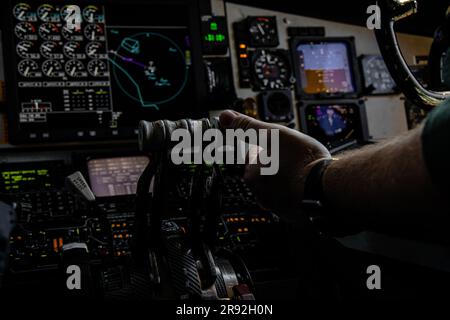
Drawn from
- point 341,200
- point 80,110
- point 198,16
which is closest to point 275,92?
point 198,16

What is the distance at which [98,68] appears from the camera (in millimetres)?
2389

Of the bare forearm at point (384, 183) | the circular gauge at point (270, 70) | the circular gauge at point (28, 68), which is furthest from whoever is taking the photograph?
the circular gauge at point (270, 70)

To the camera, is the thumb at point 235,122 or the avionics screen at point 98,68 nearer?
the thumb at point 235,122

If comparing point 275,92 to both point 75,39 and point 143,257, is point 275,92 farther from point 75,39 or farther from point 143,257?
point 143,257

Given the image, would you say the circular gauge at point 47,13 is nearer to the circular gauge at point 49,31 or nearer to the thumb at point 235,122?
the circular gauge at point 49,31

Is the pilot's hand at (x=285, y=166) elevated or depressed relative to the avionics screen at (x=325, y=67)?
depressed

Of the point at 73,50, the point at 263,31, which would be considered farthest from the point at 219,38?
the point at 73,50

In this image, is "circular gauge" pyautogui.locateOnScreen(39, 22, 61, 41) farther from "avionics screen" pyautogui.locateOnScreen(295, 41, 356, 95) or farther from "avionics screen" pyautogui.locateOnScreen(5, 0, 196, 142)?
"avionics screen" pyautogui.locateOnScreen(295, 41, 356, 95)

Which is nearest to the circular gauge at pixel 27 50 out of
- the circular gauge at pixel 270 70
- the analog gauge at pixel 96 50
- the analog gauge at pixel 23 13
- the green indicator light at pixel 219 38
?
the analog gauge at pixel 23 13

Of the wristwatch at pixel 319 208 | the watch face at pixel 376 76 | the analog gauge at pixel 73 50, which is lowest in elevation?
the wristwatch at pixel 319 208

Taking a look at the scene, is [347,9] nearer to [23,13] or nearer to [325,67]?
[325,67]

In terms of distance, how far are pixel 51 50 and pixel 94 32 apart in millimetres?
209

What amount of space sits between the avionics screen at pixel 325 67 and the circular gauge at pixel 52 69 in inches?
48.0

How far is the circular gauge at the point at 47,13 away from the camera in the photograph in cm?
236
